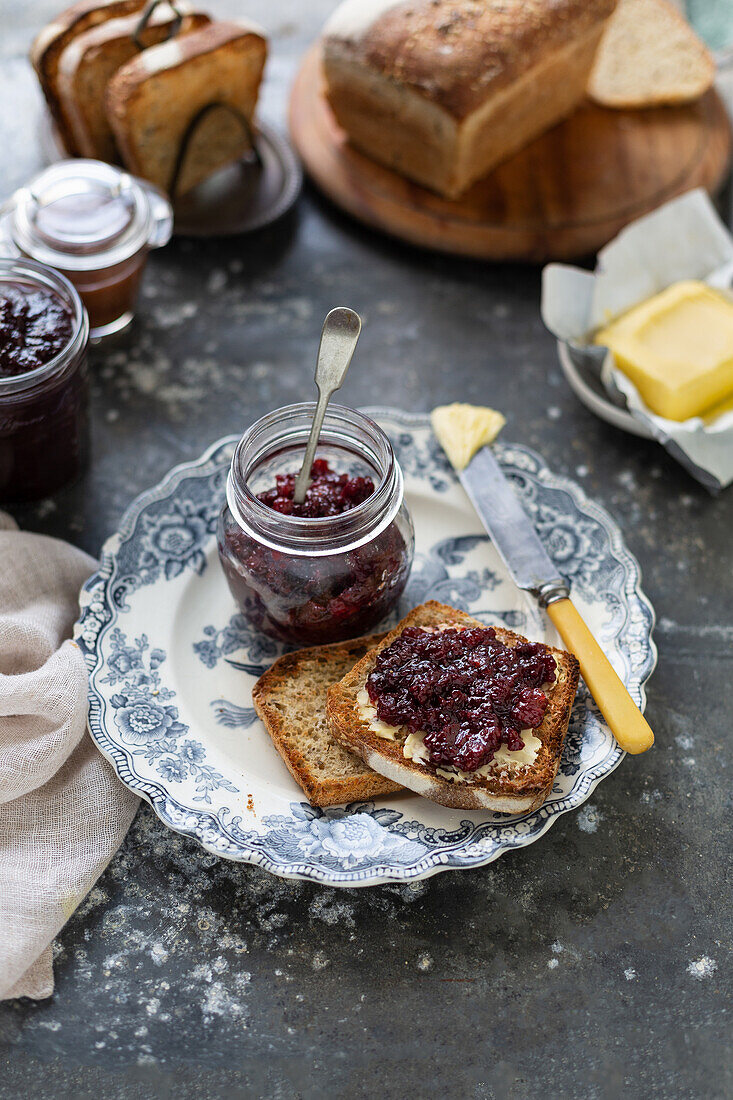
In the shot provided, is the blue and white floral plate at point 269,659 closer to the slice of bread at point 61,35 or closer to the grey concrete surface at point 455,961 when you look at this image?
the grey concrete surface at point 455,961

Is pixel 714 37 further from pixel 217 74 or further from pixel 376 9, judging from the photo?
pixel 217 74

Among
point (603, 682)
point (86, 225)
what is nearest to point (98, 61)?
point (86, 225)

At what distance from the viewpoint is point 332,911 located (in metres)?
2.33

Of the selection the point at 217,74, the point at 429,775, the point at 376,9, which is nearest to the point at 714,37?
the point at 376,9

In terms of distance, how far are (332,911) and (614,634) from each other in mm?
1021

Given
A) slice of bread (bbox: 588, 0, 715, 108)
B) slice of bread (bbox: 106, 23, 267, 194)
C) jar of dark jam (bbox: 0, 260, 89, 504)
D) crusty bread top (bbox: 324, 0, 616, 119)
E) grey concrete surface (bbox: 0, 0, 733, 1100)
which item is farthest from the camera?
slice of bread (bbox: 588, 0, 715, 108)

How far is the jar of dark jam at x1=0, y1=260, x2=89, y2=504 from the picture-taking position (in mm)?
2574

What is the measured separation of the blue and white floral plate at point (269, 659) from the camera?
222 centimetres

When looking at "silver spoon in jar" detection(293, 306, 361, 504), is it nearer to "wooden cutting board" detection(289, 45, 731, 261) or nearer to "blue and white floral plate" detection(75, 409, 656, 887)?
"blue and white floral plate" detection(75, 409, 656, 887)

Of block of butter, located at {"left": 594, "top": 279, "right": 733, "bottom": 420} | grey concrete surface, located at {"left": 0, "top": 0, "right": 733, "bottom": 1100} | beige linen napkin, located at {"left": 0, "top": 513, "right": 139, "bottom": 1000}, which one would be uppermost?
block of butter, located at {"left": 594, "top": 279, "right": 733, "bottom": 420}

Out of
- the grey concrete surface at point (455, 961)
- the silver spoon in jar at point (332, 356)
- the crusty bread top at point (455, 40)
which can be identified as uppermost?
the crusty bread top at point (455, 40)

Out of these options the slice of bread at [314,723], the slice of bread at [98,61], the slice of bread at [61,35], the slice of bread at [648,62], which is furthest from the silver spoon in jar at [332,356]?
the slice of bread at [648,62]

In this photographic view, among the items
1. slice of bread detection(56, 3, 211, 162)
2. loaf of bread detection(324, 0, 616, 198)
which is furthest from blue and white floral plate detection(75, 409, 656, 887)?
slice of bread detection(56, 3, 211, 162)

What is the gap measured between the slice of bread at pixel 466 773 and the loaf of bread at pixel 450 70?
2064mm
